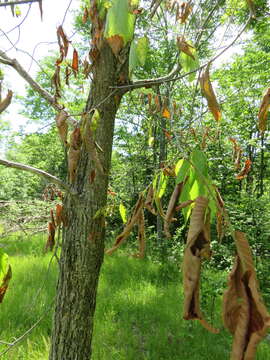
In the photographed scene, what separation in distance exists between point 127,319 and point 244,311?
115 inches

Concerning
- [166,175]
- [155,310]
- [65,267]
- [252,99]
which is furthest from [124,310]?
[252,99]

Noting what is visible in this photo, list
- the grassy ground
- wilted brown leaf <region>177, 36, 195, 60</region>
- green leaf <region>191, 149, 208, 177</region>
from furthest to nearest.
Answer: the grassy ground
wilted brown leaf <region>177, 36, 195, 60</region>
green leaf <region>191, 149, 208, 177</region>

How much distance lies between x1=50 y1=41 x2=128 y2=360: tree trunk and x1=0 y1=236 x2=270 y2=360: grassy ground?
0.54 metres

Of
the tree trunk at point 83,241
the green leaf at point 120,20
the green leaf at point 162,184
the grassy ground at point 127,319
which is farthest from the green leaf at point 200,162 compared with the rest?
the grassy ground at point 127,319

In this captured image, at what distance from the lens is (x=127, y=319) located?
9.46 feet

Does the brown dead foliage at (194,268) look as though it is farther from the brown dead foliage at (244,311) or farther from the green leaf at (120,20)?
the green leaf at (120,20)

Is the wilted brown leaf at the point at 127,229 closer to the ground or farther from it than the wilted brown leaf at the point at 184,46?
closer to the ground

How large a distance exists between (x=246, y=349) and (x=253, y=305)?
0.04 meters

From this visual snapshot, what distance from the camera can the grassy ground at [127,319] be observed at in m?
2.40

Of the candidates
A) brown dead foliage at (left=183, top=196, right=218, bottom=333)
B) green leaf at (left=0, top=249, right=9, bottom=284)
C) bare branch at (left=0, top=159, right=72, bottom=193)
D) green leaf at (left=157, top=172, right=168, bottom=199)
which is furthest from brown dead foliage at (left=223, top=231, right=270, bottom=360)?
bare branch at (left=0, top=159, right=72, bottom=193)

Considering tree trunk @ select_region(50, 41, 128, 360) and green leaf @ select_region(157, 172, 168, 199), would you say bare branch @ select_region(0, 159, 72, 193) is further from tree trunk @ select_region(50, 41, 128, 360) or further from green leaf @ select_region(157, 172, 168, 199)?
green leaf @ select_region(157, 172, 168, 199)

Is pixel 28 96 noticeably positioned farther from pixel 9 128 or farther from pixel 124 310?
pixel 124 310

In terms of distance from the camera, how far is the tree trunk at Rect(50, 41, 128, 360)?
129 cm

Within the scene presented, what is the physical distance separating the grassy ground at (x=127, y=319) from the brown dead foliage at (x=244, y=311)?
174cm
